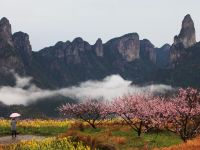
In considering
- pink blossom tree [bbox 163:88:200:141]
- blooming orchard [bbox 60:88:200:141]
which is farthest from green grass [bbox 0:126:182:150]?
pink blossom tree [bbox 163:88:200:141]

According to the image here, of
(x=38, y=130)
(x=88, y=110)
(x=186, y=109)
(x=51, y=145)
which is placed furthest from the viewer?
(x=88, y=110)

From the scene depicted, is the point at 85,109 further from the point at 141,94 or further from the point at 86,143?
the point at 86,143

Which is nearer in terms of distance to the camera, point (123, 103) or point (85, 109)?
point (123, 103)

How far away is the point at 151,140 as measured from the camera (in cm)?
3081

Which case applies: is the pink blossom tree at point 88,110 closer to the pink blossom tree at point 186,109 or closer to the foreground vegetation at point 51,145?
the pink blossom tree at point 186,109

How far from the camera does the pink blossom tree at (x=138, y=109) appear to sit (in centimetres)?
3450

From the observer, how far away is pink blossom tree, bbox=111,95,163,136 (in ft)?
113

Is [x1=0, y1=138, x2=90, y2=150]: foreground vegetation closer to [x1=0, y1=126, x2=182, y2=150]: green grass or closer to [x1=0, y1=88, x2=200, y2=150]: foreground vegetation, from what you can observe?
[x1=0, y1=88, x2=200, y2=150]: foreground vegetation

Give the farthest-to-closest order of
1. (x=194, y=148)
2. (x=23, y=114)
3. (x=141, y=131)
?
(x=23, y=114) → (x=141, y=131) → (x=194, y=148)

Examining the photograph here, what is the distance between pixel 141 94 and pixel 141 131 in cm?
474

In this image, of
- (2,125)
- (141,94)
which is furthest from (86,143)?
(2,125)

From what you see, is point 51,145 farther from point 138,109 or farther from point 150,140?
point 138,109

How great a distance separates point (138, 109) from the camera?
36062mm

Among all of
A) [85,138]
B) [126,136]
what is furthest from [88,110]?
[85,138]
